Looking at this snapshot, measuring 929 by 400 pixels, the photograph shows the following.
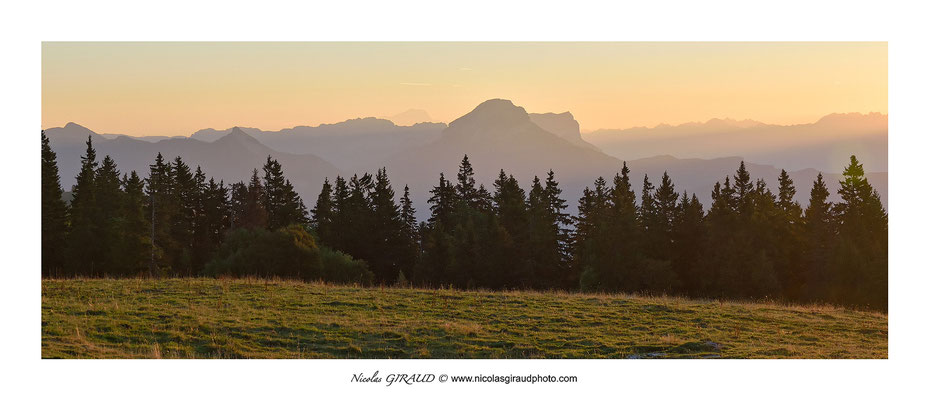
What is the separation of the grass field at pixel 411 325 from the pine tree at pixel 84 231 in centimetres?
4036

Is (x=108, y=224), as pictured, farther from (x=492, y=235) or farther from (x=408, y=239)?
(x=492, y=235)

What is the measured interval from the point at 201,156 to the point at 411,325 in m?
109

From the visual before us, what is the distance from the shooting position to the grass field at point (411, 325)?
19891 millimetres

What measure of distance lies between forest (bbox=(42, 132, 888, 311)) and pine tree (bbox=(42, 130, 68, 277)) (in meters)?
0.21

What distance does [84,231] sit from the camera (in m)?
67.5

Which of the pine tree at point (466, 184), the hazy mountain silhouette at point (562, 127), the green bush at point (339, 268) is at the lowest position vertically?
the green bush at point (339, 268)

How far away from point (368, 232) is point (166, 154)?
37161 millimetres

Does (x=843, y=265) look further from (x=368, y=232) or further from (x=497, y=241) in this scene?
(x=368, y=232)

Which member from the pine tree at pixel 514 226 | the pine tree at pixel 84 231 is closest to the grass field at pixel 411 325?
the pine tree at pixel 84 231

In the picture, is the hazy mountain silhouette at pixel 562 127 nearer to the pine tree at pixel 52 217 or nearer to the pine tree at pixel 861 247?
the pine tree at pixel 861 247

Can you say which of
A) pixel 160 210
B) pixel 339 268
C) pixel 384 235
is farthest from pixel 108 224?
pixel 384 235

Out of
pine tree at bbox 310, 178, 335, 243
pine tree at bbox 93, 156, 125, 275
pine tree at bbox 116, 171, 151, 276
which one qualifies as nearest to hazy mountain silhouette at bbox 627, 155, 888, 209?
pine tree at bbox 310, 178, 335, 243
